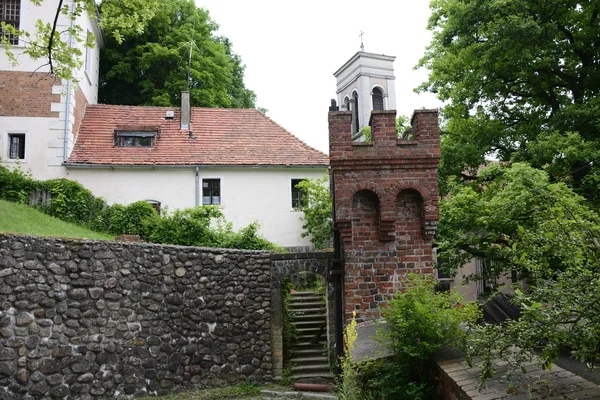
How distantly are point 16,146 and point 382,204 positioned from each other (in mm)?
15871

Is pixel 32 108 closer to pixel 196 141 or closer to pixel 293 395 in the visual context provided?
pixel 196 141

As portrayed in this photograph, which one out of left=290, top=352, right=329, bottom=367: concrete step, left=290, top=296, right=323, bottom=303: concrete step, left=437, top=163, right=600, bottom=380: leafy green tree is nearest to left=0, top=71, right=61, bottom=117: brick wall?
left=290, top=296, right=323, bottom=303: concrete step

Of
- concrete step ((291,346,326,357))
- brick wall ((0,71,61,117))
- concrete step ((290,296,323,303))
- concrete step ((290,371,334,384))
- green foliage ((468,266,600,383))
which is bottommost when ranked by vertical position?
concrete step ((290,371,334,384))

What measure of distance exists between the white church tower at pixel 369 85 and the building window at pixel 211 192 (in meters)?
13.1

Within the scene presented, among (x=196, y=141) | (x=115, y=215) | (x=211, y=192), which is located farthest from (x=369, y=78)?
(x=115, y=215)

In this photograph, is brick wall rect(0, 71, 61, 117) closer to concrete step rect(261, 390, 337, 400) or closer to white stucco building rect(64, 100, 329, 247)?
white stucco building rect(64, 100, 329, 247)

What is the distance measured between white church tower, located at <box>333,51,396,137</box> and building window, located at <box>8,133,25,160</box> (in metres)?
18.2

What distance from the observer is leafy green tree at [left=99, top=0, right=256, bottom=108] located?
81.7ft

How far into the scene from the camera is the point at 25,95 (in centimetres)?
1859

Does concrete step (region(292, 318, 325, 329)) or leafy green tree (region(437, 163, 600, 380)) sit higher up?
leafy green tree (region(437, 163, 600, 380))

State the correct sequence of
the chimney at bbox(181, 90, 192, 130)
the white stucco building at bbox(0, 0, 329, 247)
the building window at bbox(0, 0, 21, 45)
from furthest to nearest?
the chimney at bbox(181, 90, 192, 130), the white stucco building at bbox(0, 0, 329, 247), the building window at bbox(0, 0, 21, 45)

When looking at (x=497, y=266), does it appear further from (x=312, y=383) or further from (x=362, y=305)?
(x=312, y=383)

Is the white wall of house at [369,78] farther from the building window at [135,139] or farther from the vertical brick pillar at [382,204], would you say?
the vertical brick pillar at [382,204]

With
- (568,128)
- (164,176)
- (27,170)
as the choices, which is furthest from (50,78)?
(568,128)
